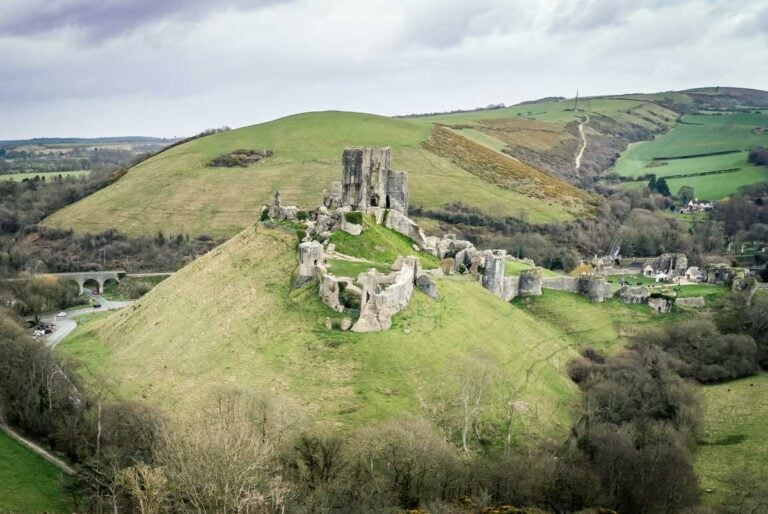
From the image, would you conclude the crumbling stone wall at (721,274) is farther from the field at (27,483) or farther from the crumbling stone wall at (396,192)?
the field at (27,483)

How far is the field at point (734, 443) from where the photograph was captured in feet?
131

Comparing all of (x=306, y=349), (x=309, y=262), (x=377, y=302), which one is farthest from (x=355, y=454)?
(x=309, y=262)

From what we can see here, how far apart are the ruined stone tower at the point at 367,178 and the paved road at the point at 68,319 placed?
3998cm

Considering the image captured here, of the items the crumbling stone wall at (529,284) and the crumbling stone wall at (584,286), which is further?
the crumbling stone wall at (584,286)

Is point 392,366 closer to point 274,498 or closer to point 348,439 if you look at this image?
point 348,439

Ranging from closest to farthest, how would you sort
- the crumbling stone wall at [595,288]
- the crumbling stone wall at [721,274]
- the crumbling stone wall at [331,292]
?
the crumbling stone wall at [331,292] < the crumbling stone wall at [595,288] < the crumbling stone wall at [721,274]

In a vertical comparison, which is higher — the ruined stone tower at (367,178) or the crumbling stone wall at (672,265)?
the ruined stone tower at (367,178)

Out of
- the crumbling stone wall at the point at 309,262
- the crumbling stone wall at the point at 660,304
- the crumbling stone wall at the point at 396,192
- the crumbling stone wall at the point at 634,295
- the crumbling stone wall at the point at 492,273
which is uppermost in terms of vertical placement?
the crumbling stone wall at the point at 396,192

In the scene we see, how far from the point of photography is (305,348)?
44.4 m

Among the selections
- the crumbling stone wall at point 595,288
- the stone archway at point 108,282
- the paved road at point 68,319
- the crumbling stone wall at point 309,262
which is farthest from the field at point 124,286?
the crumbling stone wall at point 595,288

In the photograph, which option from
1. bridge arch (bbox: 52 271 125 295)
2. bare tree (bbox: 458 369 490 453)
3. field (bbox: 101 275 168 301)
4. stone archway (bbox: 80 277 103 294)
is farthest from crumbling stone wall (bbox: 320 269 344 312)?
stone archway (bbox: 80 277 103 294)

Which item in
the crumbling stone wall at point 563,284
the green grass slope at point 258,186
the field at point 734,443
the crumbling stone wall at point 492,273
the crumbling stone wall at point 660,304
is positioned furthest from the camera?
the green grass slope at point 258,186

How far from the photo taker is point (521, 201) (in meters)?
149

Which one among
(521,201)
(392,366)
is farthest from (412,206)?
(392,366)
